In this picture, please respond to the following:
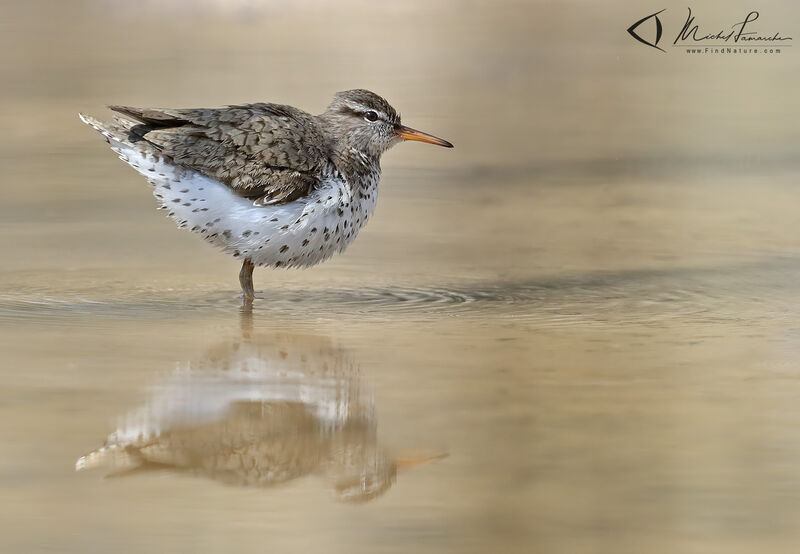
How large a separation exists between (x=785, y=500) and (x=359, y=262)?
16.3ft

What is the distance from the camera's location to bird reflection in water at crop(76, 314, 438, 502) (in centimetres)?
587

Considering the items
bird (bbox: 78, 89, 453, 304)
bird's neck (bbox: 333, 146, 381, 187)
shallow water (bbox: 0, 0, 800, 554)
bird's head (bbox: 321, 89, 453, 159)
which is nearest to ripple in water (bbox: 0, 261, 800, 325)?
shallow water (bbox: 0, 0, 800, 554)

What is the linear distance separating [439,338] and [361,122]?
229cm

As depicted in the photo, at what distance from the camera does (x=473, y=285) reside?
9469 mm

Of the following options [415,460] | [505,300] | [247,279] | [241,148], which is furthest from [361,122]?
[415,460]

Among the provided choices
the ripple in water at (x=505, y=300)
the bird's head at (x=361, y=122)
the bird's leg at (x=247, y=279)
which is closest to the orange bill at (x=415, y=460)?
the ripple in water at (x=505, y=300)

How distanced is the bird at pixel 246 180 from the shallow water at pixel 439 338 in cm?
41

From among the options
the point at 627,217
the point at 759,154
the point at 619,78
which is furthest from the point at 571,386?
the point at 619,78

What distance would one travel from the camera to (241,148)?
887 centimetres

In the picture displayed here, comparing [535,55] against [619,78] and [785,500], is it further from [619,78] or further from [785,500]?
[785,500]

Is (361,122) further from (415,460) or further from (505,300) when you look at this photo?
(415,460)

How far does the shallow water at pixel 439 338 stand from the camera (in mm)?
5492

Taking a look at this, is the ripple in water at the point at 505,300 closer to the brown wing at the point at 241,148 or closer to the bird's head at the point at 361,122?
the brown wing at the point at 241,148

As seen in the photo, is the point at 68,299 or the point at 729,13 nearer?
the point at 68,299
